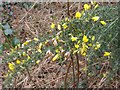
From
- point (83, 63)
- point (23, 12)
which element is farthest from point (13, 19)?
point (83, 63)

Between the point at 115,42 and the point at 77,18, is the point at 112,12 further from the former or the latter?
the point at 77,18

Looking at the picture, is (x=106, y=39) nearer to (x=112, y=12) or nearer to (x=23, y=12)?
(x=112, y=12)

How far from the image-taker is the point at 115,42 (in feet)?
5.53

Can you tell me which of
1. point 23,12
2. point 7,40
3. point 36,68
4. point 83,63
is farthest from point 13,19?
point 83,63

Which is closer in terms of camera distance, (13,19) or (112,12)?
(112,12)

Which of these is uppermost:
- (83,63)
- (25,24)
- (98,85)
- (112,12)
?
(25,24)

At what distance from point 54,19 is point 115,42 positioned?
1086 millimetres

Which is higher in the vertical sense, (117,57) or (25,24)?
(25,24)

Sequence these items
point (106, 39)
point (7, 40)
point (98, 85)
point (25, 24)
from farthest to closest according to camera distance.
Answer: point (25, 24)
point (7, 40)
point (98, 85)
point (106, 39)

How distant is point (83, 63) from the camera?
2.23 metres

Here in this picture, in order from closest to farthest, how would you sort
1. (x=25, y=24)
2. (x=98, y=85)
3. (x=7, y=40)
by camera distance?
(x=98, y=85) → (x=7, y=40) → (x=25, y=24)

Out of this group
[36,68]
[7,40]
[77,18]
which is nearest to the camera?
[77,18]

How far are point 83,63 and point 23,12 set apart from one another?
0.86m

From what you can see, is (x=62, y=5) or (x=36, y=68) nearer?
(x=36, y=68)
